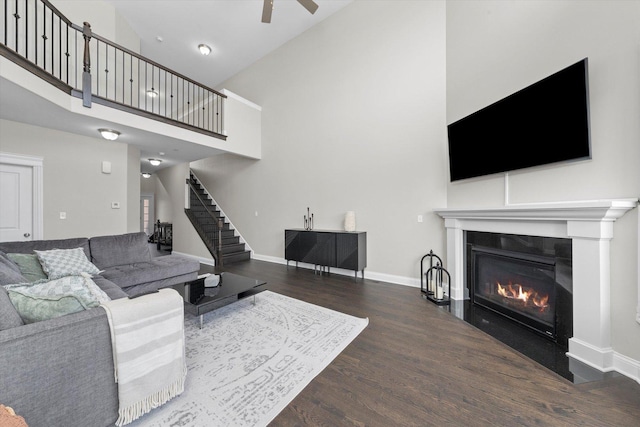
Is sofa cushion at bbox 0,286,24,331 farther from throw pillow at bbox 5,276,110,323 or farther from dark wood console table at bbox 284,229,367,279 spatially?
dark wood console table at bbox 284,229,367,279

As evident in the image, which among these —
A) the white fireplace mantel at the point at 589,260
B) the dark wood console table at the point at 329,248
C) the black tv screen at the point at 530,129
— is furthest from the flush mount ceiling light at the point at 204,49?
the white fireplace mantel at the point at 589,260

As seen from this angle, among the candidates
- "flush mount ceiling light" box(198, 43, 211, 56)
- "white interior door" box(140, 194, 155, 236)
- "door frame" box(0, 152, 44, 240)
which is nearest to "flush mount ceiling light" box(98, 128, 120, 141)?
"door frame" box(0, 152, 44, 240)

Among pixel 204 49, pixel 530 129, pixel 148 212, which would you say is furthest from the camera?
pixel 148 212

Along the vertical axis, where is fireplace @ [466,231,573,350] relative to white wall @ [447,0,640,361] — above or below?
below

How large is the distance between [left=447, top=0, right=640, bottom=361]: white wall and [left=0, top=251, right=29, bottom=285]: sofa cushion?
187 inches

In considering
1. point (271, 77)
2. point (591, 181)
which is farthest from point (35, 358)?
point (271, 77)

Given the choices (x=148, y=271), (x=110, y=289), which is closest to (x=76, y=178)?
(x=148, y=271)

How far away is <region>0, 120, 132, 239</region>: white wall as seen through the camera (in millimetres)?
3975

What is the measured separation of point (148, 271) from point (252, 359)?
2275 mm

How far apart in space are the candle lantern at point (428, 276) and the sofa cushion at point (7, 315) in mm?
3633

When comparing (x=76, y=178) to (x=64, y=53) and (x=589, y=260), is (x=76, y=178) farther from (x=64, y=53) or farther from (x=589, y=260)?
(x=589, y=260)

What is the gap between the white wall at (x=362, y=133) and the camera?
381 centimetres

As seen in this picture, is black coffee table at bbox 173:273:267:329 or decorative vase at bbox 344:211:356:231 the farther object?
decorative vase at bbox 344:211:356:231

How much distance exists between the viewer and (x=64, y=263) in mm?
2838
